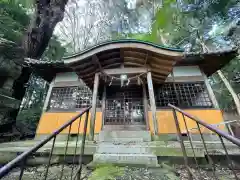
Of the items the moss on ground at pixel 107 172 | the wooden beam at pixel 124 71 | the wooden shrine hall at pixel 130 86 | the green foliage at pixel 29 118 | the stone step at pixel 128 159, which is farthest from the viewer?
→ the green foliage at pixel 29 118

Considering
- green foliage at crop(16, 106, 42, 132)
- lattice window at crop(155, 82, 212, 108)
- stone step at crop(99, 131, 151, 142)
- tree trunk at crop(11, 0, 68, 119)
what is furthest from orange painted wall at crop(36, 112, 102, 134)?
green foliage at crop(16, 106, 42, 132)

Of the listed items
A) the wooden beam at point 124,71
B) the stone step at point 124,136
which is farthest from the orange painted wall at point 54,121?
the wooden beam at point 124,71

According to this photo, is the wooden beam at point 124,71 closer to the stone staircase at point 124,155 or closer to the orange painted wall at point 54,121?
the orange painted wall at point 54,121

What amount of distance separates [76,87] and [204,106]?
5.90 meters

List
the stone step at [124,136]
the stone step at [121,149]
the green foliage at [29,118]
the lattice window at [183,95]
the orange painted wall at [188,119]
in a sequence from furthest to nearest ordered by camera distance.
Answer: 1. the green foliage at [29,118]
2. the lattice window at [183,95]
3. the orange painted wall at [188,119]
4. the stone step at [124,136]
5. the stone step at [121,149]

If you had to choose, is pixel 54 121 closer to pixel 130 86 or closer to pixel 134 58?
pixel 130 86

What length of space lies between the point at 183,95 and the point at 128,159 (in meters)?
4.46

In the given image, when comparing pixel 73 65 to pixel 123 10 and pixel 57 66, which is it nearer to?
pixel 57 66

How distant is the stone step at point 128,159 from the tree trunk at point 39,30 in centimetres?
660

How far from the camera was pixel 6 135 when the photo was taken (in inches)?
291

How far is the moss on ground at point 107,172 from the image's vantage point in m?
2.80

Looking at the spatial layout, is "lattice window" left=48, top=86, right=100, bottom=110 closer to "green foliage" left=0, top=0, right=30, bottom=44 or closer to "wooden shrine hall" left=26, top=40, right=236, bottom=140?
"wooden shrine hall" left=26, top=40, right=236, bottom=140

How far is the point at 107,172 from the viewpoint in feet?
9.93

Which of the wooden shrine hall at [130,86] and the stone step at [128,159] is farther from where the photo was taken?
the wooden shrine hall at [130,86]
